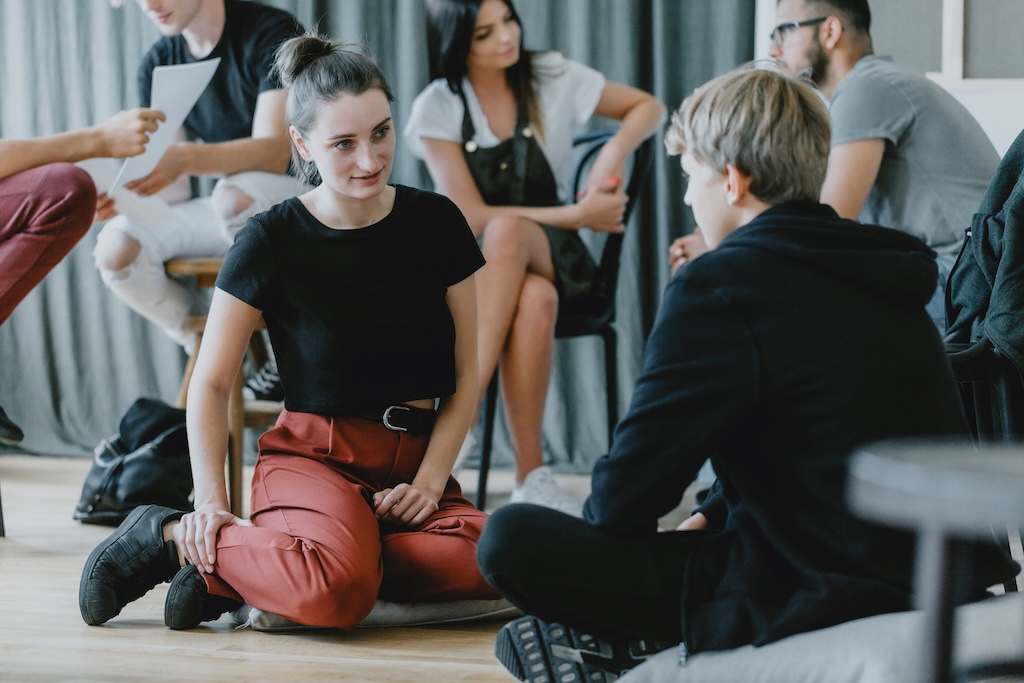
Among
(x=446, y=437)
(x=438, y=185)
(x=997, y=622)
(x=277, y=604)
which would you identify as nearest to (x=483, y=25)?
(x=438, y=185)

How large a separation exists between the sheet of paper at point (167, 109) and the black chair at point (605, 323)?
0.80 meters

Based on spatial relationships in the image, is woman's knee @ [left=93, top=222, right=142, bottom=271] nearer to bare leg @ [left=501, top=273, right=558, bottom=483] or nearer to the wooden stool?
the wooden stool

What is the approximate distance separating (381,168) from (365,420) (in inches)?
14.3

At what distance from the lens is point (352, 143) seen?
1.63 metres

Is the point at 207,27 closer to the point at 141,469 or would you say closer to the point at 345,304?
the point at 141,469

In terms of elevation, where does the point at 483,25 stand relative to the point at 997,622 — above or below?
above

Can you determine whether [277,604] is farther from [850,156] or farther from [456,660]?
[850,156]

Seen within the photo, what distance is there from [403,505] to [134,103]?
6.72 ft

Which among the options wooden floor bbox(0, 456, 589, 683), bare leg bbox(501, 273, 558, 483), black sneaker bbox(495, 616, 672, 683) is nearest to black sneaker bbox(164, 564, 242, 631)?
wooden floor bbox(0, 456, 589, 683)

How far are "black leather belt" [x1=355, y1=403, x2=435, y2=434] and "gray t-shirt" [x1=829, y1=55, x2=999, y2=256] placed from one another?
89 cm

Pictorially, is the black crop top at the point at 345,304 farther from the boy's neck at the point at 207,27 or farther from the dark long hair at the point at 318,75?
the boy's neck at the point at 207,27

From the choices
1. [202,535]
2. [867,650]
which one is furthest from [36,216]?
[867,650]

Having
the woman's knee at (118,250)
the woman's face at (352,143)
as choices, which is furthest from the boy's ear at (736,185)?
the woman's knee at (118,250)

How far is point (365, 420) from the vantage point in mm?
1708
